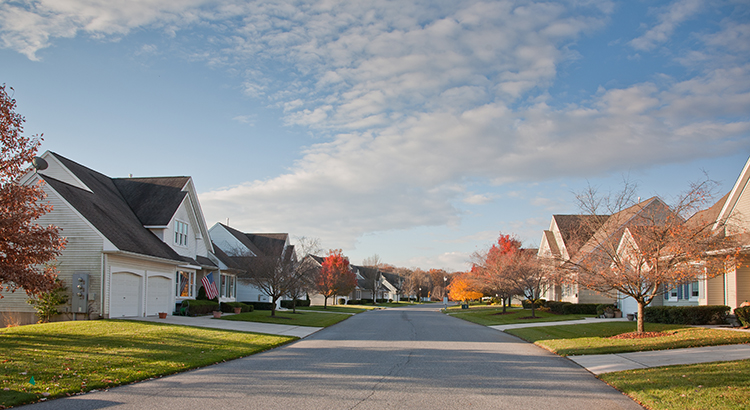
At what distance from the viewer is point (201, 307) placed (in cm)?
2939

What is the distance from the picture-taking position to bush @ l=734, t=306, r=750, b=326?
1861 cm

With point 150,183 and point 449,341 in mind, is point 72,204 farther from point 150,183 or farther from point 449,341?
point 449,341

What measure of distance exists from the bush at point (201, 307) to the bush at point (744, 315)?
25.9m

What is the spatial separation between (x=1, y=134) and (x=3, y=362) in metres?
6.90

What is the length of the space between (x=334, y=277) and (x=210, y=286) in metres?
21.0

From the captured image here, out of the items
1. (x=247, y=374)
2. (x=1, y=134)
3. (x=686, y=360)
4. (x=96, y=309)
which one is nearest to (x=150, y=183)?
(x=96, y=309)

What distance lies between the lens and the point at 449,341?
18.9m

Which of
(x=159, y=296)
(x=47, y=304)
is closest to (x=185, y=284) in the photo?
(x=159, y=296)

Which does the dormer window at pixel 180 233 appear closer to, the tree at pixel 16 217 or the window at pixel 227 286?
the window at pixel 227 286

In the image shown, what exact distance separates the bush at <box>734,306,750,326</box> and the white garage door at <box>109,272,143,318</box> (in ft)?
83.9

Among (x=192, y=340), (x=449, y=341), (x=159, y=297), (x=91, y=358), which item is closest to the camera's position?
(x=91, y=358)

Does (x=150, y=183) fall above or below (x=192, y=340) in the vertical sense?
above

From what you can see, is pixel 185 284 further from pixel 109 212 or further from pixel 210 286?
pixel 109 212

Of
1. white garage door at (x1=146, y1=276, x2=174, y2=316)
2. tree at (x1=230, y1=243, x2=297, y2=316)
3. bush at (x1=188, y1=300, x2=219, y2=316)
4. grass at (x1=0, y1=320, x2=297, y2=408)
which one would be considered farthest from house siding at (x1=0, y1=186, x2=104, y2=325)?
tree at (x1=230, y1=243, x2=297, y2=316)
